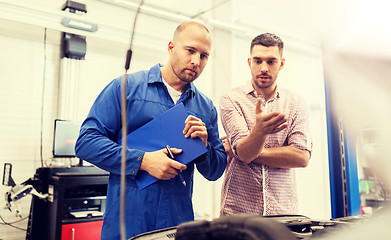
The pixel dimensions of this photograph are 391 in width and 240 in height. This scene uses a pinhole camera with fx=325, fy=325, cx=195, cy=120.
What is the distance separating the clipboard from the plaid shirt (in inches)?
12.1

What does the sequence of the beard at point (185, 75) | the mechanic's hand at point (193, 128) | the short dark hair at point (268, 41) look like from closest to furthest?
the mechanic's hand at point (193, 128) < the beard at point (185, 75) < the short dark hair at point (268, 41)

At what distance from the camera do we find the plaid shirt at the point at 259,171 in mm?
1323

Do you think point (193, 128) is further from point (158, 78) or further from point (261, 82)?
point (261, 82)

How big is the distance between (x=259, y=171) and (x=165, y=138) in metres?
0.47

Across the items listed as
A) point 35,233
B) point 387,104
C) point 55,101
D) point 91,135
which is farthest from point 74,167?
point 387,104

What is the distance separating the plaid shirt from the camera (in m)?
1.32

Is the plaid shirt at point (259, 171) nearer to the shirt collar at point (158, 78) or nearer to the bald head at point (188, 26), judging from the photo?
the shirt collar at point (158, 78)

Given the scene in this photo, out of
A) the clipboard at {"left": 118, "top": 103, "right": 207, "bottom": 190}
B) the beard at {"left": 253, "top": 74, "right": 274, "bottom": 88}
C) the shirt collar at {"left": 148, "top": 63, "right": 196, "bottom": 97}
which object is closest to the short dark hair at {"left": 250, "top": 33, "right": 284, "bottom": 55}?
the beard at {"left": 253, "top": 74, "right": 274, "bottom": 88}

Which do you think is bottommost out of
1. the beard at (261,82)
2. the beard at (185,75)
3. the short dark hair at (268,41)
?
the beard at (185,75)

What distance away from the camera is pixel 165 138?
1100mm

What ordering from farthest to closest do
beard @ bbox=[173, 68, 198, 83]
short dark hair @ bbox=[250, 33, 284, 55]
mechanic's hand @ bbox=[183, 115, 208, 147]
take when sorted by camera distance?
short dark hair @ bbox=[250, 33, 284, 55] < beard @ bbox=[173, 68, 198, 83] < mechanic's hand @ bbox=[183, 115, 208, 147]

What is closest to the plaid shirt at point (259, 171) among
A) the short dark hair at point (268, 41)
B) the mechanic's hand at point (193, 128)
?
the short dark hair at point (268, 41)

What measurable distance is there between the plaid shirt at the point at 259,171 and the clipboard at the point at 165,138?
31 cm

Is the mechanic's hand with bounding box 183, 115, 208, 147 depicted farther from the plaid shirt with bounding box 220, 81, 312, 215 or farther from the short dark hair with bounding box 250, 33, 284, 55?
the short dark hair with bounding box 250, 33, 284, 55
